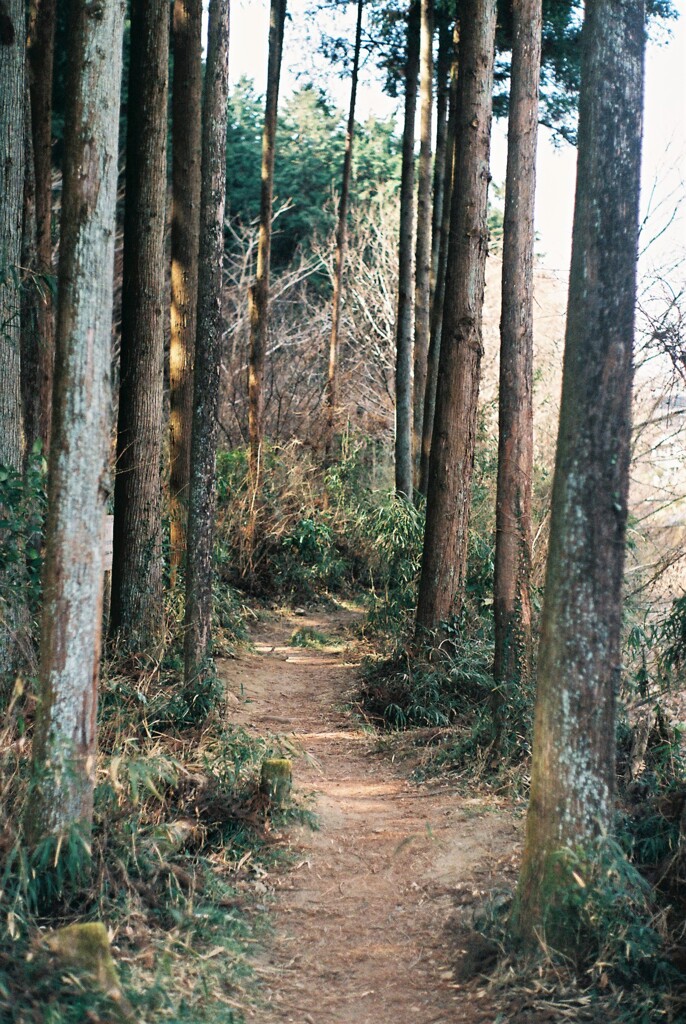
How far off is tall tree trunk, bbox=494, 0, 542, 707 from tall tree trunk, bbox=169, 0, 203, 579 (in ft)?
13.9

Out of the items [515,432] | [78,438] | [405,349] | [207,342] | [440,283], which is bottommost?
[78,438]

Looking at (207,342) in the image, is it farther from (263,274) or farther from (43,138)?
(263,274)

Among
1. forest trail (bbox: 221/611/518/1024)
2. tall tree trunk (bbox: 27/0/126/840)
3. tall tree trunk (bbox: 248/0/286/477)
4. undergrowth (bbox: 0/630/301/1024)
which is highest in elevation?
tall tree trunk (bbox: 248/0/286/477)

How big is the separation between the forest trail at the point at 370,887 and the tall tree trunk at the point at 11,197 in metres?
3.35

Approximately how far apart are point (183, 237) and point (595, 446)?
8.13 meters

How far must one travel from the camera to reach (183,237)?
37.6ft

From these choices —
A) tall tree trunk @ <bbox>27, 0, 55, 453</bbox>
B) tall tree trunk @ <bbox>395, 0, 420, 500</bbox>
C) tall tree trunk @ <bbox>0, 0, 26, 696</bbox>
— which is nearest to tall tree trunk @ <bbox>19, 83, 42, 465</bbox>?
tall tree trunk @ <bbox>27, 0, 55, 453</bbox>

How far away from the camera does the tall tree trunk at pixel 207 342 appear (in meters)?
8.44

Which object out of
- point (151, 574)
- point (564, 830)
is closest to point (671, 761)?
point (564, 830)

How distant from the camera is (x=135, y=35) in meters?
9.52

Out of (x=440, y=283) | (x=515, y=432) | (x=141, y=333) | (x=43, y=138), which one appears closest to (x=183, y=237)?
(x=43, y=138)

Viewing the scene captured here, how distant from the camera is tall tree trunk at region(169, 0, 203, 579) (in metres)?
11.2

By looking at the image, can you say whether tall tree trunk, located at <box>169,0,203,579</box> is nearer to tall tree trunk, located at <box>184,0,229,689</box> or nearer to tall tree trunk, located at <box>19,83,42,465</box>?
tall tree trunk, located at <box>19,83,42,465</box>

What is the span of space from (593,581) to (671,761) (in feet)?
5.92
